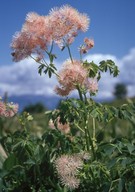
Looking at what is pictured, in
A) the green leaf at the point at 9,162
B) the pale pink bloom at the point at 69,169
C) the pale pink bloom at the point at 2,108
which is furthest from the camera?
the pale pink bloom at the point at 2,108

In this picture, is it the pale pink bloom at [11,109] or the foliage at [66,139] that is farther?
the pale pink bloom at [11,109]

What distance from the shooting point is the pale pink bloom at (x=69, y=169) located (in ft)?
6.53

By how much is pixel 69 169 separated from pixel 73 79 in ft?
1.49

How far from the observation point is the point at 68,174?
2010mm

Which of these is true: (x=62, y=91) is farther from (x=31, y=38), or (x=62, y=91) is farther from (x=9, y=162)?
(x=9, y=162)

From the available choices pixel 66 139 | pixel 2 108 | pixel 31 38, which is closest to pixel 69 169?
pixel 66 139

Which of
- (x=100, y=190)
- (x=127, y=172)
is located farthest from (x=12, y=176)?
(x=127, y=172)

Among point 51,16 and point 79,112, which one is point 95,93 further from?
point 51,16

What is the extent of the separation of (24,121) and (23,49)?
19.7 inches

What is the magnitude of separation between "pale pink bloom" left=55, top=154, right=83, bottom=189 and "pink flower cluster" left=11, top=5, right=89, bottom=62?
567 millimetres

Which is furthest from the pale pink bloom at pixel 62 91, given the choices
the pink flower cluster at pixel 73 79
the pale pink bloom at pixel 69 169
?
the pale pink bloom at pixel 69 169

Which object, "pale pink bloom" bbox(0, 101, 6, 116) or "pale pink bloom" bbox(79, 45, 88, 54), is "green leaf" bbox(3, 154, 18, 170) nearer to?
"pale pink bloom" bbox(0, 101, 6, 116)

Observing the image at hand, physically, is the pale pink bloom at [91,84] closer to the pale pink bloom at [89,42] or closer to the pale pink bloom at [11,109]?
the pale pink bloom at [89,42]

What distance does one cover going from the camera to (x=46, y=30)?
88.5 inches
